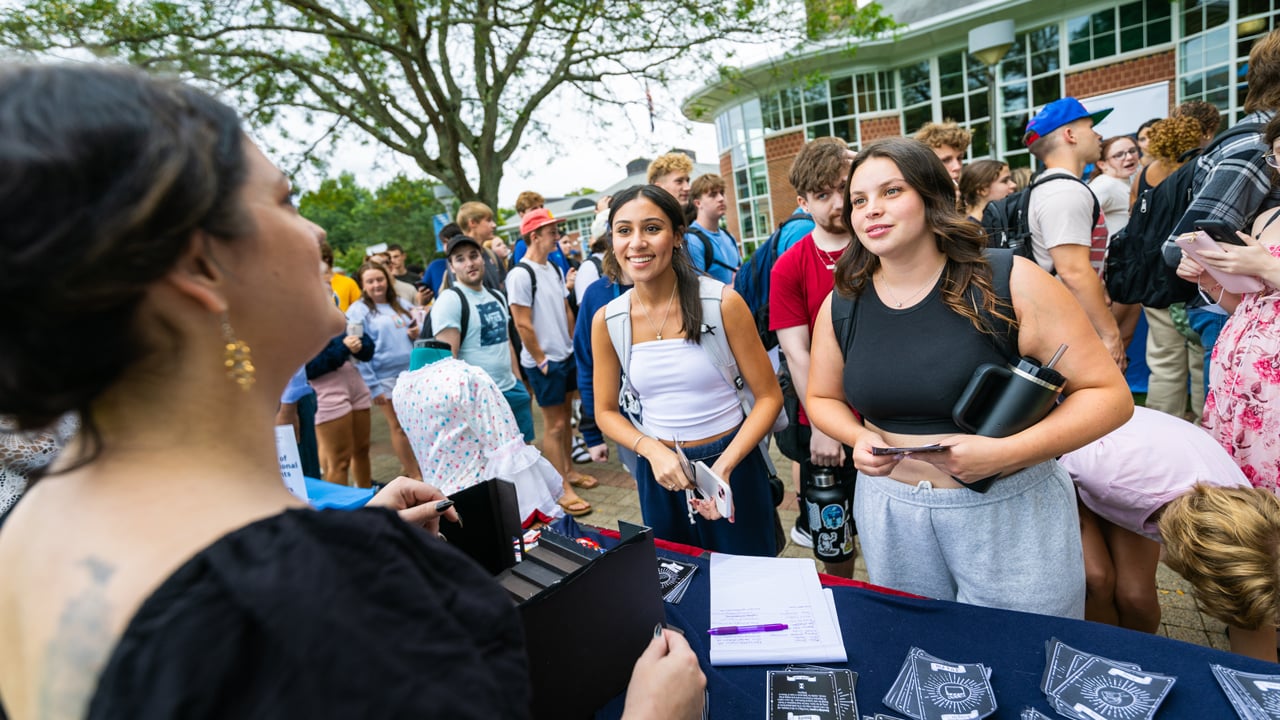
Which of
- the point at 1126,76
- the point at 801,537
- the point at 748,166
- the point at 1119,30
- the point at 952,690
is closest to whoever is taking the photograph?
the point at 952,690

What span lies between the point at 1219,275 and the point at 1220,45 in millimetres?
16791

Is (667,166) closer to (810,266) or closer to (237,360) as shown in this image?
(810,266)

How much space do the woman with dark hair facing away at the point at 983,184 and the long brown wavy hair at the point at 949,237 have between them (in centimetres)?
309

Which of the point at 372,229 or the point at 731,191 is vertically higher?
the point at 372,229

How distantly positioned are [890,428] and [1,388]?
1.85m

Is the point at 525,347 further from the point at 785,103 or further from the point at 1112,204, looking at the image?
the point at 785,103

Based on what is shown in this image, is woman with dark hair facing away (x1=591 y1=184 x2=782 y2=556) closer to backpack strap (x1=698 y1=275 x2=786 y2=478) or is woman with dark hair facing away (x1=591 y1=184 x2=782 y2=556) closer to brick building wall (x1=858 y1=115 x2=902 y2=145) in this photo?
backpack strap (x1=698 y1=275 x2=786 y2=478)

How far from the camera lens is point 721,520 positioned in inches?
93.0

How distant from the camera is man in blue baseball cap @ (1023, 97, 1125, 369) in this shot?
2988 millimetres

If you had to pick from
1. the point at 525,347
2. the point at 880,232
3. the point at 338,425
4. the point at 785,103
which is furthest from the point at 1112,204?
the point at 785,103

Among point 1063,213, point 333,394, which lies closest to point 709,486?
point 1063,213

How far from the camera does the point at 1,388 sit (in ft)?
1.86

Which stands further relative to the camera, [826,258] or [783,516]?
[783,516]

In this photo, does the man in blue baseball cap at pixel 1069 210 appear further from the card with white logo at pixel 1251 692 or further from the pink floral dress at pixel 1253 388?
the card with white logo at pixel 1251 692
